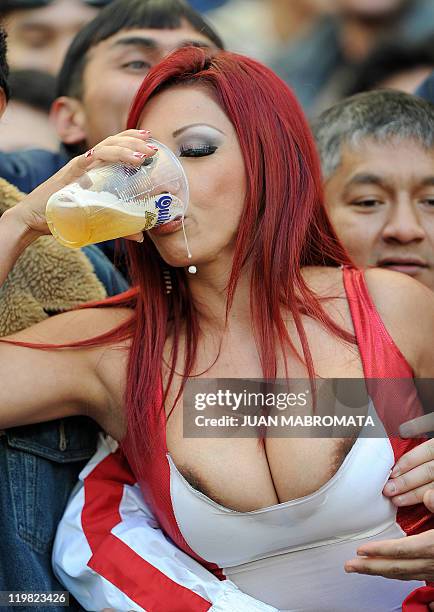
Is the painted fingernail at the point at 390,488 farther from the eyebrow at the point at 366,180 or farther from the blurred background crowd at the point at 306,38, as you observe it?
the blurred background crowd at the point at 306,38

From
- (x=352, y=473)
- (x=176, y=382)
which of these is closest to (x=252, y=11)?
(x=176, y=382)

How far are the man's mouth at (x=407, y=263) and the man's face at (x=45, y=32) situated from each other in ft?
4.37

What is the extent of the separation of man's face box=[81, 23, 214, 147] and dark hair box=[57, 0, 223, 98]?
20mm

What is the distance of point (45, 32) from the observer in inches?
124

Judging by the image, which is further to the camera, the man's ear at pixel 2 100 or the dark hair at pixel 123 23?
the dark hair at pixel 123 23

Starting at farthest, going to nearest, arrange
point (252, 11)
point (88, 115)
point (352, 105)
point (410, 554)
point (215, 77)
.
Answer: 1. point (252, 11)
2. point (88, 115)
3. point (352, 105)
4. point (215, 77)
5. point (410, 554)

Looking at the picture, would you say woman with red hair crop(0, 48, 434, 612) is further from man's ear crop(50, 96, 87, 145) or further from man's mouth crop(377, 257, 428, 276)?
man's ear crop(50, 96, 87, 145)

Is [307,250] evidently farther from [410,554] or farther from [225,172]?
[410,554]

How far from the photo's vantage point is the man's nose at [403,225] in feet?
7.94

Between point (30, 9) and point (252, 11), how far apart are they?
0.74 meters

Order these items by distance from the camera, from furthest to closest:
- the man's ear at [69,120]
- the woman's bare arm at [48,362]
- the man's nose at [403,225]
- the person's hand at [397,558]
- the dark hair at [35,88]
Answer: the dark hair at [35,88], the man's ear at [69,120], the man's nose at [403,225], the woman's bare arm at [48,362], the person's hand at [397,558]

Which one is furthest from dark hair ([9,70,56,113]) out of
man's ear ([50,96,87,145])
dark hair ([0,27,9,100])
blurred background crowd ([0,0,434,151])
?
dark hair ([0,27,9,100])

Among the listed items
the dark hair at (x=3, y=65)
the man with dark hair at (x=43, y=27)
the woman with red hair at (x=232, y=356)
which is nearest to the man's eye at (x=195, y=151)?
the woman with red hair at (x=232, y=356)

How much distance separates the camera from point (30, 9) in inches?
123
